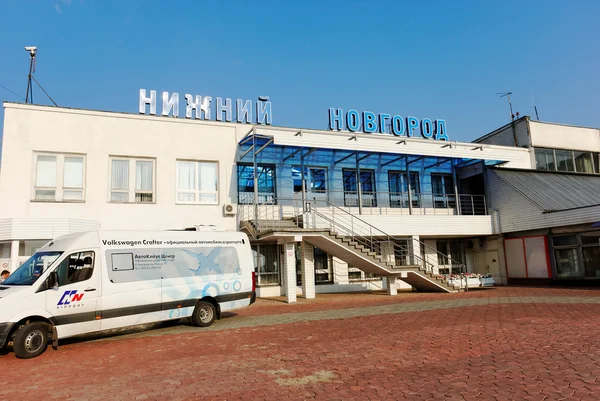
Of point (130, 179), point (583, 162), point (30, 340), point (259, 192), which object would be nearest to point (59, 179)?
point (130, 179)

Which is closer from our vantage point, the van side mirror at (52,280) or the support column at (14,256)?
the van side mirror at (52,280)

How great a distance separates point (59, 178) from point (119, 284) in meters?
8.54

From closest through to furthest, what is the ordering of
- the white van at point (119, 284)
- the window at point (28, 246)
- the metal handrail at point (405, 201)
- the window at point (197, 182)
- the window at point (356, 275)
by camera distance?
the white van at point (119, 284)
the window at point (28, 246)
the window at point (197, 182)
the metal handrail at point (405, 201)
the window at point (356, 275)

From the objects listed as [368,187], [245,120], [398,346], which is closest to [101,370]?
[398,346]

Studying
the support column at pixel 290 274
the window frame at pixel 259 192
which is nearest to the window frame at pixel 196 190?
the window frame at pixel 259 192

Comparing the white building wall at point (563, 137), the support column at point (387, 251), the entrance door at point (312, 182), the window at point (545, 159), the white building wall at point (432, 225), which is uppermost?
the white building wall at point (563, 137)

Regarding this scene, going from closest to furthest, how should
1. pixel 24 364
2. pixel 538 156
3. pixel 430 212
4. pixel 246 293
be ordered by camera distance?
pixel 24 364, pixel 246 293, pixel 430 212, pixel 538 156

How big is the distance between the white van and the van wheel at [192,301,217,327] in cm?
3

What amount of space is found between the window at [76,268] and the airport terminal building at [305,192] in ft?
13.9

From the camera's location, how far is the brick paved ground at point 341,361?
18.9 feet

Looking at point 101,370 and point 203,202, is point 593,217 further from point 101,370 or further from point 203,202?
point 101,370

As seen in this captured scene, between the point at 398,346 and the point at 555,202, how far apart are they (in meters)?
17.3

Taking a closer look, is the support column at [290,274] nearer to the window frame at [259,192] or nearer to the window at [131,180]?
the window frame at [259,192]

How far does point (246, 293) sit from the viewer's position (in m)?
12.7
